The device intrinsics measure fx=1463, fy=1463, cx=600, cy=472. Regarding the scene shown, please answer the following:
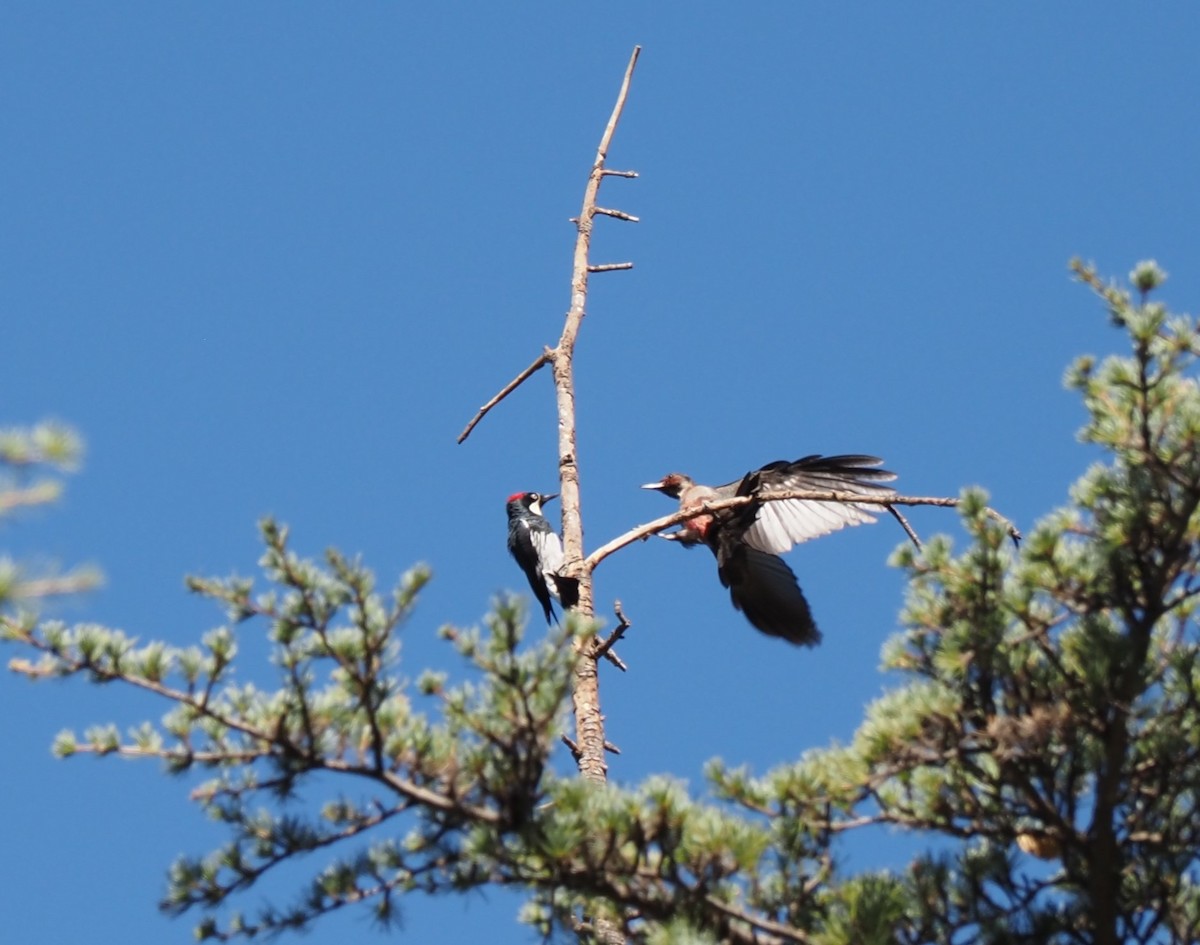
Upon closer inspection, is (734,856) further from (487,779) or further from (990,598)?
(990,598)

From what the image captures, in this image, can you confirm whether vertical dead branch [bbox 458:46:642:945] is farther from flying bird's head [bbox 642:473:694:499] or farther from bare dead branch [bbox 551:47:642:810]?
flying bird's head [bbox 642:473:694:499]

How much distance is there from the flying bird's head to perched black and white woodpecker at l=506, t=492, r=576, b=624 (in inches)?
27.7

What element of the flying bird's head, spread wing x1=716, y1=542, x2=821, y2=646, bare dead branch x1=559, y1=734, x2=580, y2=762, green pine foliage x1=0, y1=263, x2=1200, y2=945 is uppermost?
the flying bird's head

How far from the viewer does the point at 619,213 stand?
6.47 m

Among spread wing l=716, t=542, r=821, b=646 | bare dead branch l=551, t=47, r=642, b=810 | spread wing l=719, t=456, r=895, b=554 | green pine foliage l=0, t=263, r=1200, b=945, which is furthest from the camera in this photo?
spread wing l=716, t=542, r=821, b=646

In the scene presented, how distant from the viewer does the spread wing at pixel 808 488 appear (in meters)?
6.36

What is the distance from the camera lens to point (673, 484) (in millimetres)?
7875

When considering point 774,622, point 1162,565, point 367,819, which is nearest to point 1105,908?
point 1162,565

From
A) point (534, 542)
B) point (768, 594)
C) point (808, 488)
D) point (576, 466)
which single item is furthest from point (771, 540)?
point (534, 542)

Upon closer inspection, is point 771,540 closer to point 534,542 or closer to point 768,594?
point 768,594

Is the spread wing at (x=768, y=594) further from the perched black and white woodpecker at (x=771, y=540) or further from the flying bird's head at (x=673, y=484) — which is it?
the flying bird's head at (x=673, y=484)

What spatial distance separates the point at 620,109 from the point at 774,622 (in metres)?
2.47

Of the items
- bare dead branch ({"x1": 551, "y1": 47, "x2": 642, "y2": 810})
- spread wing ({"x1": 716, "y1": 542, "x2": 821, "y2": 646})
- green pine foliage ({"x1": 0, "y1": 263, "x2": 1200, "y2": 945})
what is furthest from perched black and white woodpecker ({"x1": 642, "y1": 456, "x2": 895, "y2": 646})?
green pine foliage ({"x1": 0, "y1": 263, "x2": 1200, "y2": 945})

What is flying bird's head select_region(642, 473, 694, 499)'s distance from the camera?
7805mm
